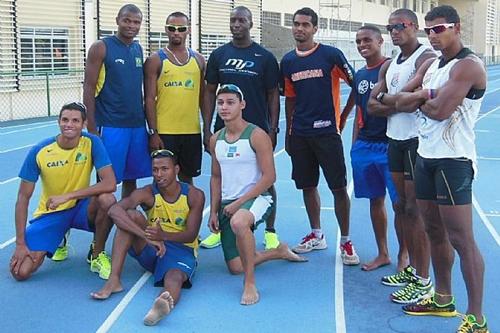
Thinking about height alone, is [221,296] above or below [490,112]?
below

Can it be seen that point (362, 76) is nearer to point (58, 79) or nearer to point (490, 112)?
point (58, 79)

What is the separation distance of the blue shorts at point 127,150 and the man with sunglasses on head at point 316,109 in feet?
4.44

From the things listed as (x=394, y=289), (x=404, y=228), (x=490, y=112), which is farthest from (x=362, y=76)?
(x=490, y=112)

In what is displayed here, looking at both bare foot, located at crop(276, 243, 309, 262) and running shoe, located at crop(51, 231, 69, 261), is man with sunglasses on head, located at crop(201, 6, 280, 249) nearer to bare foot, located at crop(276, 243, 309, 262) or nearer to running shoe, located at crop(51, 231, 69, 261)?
bare foot, located at crop(276, 243, 309, 262)

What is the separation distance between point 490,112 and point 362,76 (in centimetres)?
1838

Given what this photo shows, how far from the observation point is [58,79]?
61.6ft

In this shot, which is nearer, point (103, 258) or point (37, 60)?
point (103, 258)

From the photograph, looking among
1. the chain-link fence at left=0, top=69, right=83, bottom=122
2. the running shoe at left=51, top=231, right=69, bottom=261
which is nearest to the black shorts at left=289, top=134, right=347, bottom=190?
the running shoe at left=51, top=231, right=69, bottom=261

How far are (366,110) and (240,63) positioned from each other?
1.26 meters

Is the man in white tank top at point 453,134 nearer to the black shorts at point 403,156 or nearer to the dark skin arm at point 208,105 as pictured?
the black shorts at point 403,156

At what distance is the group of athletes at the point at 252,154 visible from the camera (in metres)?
4.12

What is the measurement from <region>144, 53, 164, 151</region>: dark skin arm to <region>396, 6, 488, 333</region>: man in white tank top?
8.41 ft

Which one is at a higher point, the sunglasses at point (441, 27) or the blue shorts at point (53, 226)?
the sunglasses at point (441, 27)

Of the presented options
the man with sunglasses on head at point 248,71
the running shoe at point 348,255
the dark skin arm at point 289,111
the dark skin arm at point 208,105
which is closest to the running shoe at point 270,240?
the man with sunglasses on head at point 248,71
